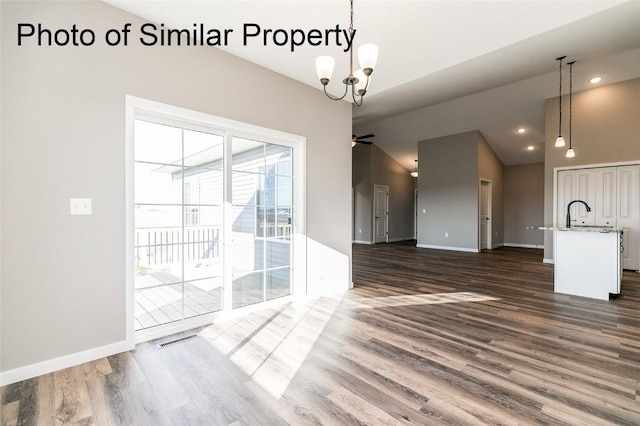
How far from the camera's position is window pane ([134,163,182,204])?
8.82 ft

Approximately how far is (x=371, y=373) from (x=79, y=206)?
8.42ft

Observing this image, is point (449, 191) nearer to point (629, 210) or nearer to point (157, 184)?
point (629, 210)

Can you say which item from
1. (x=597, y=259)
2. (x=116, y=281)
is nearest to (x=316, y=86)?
A: (x=116, y=281)

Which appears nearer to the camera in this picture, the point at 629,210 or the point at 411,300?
the point at 411,300

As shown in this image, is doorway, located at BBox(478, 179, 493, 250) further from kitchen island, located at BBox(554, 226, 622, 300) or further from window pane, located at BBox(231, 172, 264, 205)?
window pane, located at BBox(231, 172, 264, 205)

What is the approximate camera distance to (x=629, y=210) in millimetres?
5727

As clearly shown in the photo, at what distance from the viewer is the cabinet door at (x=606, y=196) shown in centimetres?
586

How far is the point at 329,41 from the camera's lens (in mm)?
3029

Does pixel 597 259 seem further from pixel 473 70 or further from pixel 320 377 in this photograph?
pixel 320 377

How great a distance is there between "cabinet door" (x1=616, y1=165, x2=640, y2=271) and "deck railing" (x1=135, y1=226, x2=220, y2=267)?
7.57 m

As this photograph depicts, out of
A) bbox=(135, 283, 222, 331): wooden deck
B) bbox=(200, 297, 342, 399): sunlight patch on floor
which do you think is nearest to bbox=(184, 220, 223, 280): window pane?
bbox=(135, 283, 222, 331): wooden deck

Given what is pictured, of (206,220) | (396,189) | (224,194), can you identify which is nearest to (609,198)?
(396,189)

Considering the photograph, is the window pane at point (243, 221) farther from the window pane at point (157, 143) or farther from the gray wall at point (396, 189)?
the gray wall at point (396, 189)

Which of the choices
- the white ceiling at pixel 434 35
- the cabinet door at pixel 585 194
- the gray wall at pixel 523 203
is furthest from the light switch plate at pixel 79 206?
the gray wall at pixel 523 203
